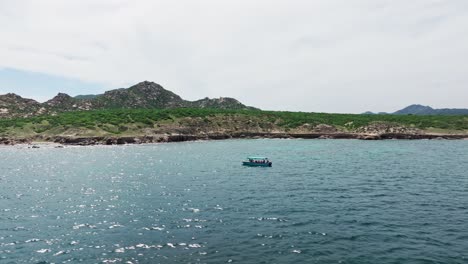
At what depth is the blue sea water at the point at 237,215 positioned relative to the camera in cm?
3123

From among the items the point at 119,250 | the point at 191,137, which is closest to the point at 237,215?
the point at 119,250

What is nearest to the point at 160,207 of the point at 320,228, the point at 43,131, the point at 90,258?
the point at 90,258

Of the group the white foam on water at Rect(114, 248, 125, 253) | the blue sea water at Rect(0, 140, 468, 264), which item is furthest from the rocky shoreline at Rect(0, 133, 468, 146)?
the white foam on water at Rect(114, 248, 125, 253)

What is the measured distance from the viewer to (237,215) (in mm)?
42812

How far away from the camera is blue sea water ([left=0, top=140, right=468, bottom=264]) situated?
102ft

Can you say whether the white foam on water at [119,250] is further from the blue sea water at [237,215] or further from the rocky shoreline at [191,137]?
the rocky shoreline at [191,137]

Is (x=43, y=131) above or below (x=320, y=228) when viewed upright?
A: above

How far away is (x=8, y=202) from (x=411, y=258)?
2074 inches

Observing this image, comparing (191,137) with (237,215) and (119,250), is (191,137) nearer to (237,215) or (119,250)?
(237,215)

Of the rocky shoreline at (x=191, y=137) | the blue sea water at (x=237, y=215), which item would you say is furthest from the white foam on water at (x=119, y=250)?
the rocky shoreline at (x=191, y=137)

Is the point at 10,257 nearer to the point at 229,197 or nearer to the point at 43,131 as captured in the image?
the point at 229,197

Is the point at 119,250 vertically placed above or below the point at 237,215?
below

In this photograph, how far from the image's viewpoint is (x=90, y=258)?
3066 centimetres

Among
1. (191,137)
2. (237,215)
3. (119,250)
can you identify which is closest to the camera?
(119,250)
